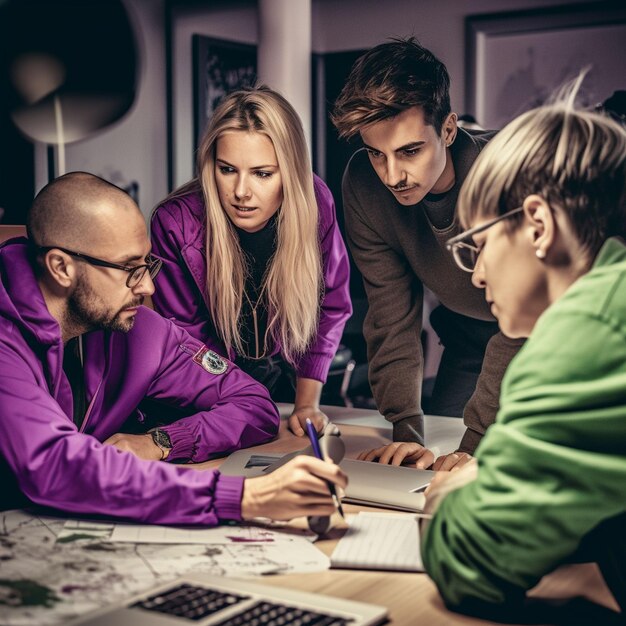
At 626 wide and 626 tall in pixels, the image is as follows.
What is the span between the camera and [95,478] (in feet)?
4.68

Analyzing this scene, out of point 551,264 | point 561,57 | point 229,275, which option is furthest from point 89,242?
point 561,57

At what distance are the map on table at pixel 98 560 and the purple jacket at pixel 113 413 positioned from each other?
0.05 meters

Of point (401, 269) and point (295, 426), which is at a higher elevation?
point (401, 269)

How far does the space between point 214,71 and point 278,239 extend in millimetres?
3732

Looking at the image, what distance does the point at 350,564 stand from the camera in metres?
1.24

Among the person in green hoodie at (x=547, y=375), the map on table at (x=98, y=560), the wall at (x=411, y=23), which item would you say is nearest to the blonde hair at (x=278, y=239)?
the map on table at (x=98, y=560)

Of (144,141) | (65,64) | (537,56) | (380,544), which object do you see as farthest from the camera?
(144,141)

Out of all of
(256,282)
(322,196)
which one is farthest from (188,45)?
(256,282)

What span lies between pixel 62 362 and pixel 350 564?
764 mm

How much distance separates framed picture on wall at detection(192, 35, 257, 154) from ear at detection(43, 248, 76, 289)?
408cm

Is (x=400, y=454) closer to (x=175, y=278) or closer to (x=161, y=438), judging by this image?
(x=161, y=438)

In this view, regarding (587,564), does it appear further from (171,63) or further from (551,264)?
(171,63)

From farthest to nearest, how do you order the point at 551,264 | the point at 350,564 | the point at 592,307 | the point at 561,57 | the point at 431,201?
the point at 561,57 → the point at 431,201 → the point at 350,564 → the point at 551,264 → the point at 592,307

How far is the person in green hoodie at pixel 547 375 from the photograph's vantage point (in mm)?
959
